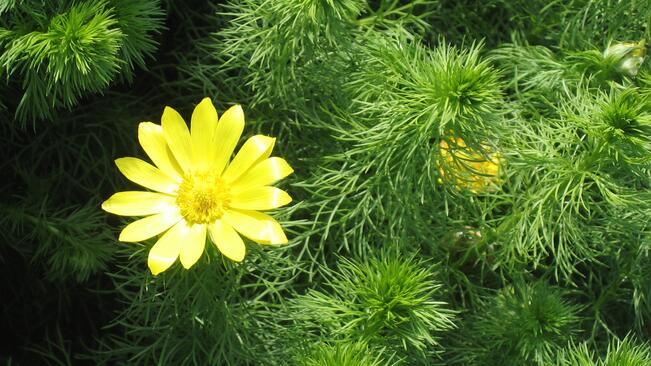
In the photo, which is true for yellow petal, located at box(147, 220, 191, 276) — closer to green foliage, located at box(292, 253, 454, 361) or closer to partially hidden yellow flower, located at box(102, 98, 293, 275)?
partially hidden yellow flower, located at box(102, 98, 293, 275)

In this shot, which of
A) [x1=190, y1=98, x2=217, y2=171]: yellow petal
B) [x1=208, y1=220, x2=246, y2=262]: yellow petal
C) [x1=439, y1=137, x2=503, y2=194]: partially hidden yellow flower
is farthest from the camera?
[x1=439, y1=137, x2=503, y2=194]: partially hidden yellow flower

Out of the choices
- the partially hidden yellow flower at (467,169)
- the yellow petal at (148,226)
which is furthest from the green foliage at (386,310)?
the yellow petal at (148,226)

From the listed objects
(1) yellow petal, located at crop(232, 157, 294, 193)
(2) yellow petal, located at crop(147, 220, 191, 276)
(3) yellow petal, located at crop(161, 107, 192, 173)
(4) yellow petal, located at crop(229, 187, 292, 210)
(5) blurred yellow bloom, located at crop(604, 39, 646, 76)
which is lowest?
(2) yellow petal, located at crop(147, 220, 191, 276)

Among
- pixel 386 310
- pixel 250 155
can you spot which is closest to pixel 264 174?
pixel 250 155

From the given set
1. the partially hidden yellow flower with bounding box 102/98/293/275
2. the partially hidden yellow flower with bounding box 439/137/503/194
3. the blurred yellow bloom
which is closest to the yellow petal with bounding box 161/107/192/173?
the partially hidden yellow flower with bounding box 102/98/293/275

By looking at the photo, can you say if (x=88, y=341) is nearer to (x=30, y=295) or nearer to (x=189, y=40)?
(x=30, y=295)

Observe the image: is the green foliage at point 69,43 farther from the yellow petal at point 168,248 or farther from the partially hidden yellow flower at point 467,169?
the partially hidden yellow flower at point 467,169

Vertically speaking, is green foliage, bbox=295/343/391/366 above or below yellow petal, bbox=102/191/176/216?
→ below
